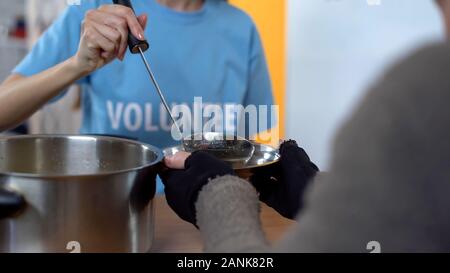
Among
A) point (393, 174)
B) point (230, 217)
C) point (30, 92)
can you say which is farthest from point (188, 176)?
point (30, 92)

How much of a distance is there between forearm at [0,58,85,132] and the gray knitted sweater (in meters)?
0.54

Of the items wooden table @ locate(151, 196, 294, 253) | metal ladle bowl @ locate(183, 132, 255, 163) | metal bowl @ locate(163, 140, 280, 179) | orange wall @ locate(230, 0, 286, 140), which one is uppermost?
orange wall @ locate(230, 0, 286, 140)

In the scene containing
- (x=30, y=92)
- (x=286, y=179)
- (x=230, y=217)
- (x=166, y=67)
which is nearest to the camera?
(x=230, y=217)

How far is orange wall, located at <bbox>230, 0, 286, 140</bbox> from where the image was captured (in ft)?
A: 3.38

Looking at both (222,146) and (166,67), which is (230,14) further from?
(222,146)

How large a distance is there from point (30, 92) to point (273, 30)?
51cm

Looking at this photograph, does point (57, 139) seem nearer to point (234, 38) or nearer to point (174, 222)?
point (174, 222)

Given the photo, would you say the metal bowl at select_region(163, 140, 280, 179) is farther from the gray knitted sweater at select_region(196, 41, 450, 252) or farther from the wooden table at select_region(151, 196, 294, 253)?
the gray knitted sweater at select_region(196, 41, 450, 252)

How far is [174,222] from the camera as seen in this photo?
59cm

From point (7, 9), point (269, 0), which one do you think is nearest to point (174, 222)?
point (269, 0)

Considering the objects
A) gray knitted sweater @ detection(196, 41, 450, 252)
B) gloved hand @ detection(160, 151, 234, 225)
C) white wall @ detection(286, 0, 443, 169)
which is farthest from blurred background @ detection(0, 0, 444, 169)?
gray knitted sweater @ detection(196, 41, 450, 252)

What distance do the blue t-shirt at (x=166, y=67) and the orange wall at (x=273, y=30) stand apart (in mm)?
49

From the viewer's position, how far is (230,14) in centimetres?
98
